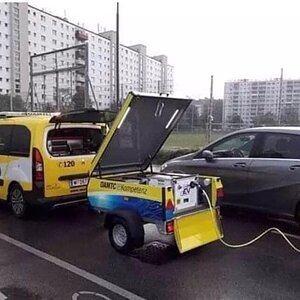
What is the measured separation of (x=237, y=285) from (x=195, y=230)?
0.96m

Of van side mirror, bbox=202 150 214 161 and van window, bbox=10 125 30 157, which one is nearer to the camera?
van window, bbox=10 125 30 157

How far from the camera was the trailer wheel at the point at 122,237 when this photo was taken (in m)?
4.64

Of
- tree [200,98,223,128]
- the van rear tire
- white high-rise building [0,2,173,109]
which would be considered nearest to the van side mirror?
the van rear tire

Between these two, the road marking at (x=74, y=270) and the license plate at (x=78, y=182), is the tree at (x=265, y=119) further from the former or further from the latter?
the road marking at (x=74, y=270)

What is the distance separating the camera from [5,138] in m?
6.75

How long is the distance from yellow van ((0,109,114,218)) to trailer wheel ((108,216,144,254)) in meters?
1.45

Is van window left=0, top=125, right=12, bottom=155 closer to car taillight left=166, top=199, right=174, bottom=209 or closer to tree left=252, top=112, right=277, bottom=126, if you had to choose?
car taillight left=166, top=199, right=174, bottom=209

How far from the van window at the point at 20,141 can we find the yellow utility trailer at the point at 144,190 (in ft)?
5.04

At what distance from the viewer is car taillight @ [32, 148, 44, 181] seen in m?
5.90

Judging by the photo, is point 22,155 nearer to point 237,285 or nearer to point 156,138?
point 156,138

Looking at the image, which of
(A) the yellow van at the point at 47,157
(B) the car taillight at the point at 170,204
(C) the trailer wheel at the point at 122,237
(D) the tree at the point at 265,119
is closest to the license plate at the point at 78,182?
(A) the yellow van at the point at 47,157

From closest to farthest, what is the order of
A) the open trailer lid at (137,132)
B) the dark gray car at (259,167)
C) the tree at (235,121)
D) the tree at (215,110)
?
the open trailer lid at (137,132) < the dark gray car at (259,167) < the tree at (235,121) < the tree at (215,110)

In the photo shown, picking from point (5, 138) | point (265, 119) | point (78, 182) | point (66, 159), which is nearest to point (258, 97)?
point (265, 119)

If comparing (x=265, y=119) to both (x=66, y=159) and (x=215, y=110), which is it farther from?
(x=66, y=159)
